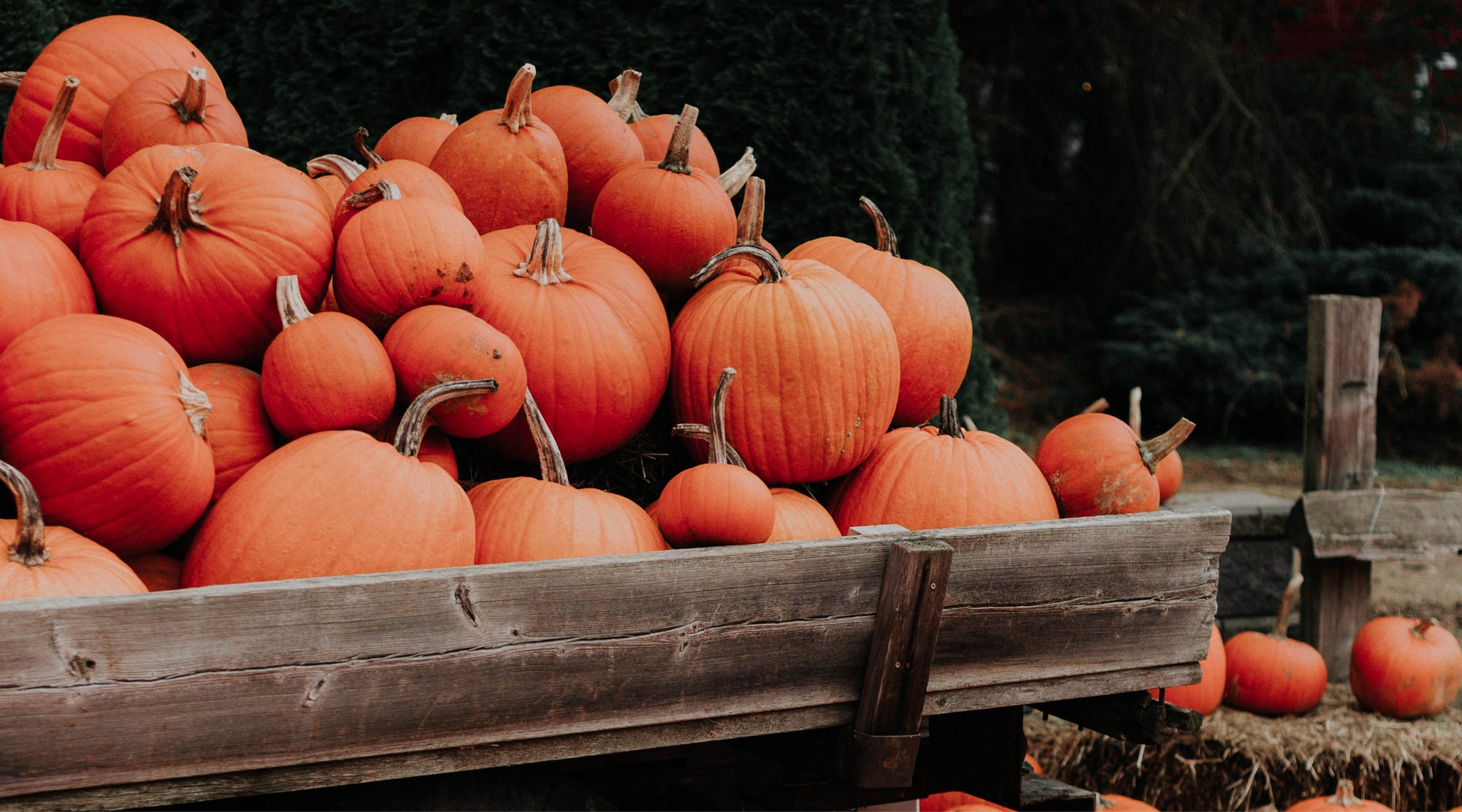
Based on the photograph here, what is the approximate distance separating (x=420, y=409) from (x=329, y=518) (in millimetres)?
170

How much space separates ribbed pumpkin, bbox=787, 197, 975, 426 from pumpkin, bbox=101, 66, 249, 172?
39.6 inches

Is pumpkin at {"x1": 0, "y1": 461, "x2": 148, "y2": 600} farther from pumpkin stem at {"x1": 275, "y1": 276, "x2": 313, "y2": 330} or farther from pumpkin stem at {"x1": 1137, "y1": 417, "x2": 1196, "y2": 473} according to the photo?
pumpkin stem at {"x1": 1137, "y1": 417, "x2": 1196, "y2": 473}

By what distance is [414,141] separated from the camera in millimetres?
2025

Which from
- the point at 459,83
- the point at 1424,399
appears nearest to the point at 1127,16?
the point at 1424,399

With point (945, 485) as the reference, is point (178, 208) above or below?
above

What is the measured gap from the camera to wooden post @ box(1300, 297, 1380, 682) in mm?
3584

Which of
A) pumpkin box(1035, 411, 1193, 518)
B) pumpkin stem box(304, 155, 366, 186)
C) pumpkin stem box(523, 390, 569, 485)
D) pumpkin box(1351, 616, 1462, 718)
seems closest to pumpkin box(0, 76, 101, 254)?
pumpkin stem box(304, 155, 366, 186)

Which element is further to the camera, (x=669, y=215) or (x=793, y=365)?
(x=669, y=215)

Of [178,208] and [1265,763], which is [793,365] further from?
[1265,763]

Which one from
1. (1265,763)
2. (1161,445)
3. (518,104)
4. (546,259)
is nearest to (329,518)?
(546,259)

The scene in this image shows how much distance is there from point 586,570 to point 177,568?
563 mm

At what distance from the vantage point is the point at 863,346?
5.46 ft

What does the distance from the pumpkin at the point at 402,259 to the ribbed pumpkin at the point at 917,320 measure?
2.26ft

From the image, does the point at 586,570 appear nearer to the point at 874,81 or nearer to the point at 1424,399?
the point at 874,81
